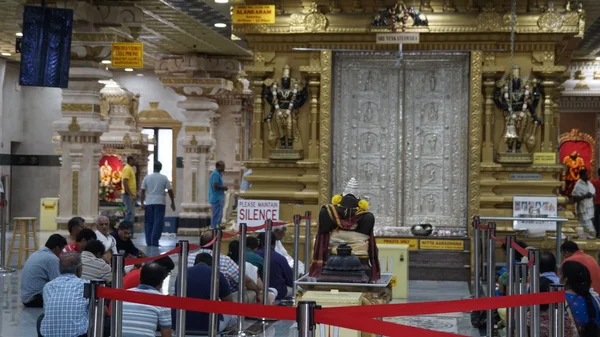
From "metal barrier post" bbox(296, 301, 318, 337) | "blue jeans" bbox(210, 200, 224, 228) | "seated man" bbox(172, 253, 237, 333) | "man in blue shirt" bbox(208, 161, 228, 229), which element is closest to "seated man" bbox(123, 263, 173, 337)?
"seated man" bbox(172, 253, 237, 333)

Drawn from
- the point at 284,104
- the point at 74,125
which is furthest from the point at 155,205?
the point at 284,104

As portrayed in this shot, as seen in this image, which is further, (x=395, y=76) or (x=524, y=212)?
(x=395, y=76)

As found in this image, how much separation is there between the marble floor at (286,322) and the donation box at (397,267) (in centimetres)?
18

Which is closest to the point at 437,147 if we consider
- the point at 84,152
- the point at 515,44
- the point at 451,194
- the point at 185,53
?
the point at 451,194

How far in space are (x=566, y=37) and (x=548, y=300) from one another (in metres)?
10.8

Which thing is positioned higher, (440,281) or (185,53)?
(185,53)

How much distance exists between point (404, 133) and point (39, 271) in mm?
6492

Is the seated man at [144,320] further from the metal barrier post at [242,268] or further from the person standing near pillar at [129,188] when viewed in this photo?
the person standing near pillar at [129,188]

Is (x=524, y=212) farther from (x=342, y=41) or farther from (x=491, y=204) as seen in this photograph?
(x=342, y=41)

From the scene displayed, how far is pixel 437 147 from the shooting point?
15859 millimetres

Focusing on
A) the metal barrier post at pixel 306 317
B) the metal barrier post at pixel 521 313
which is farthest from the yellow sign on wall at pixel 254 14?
the metal barrier post at pixel 306 317

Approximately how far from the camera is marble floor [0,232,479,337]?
406 inches

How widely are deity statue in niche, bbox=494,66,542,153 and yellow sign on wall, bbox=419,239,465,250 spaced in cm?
187

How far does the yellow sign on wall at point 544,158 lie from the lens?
1540cm
